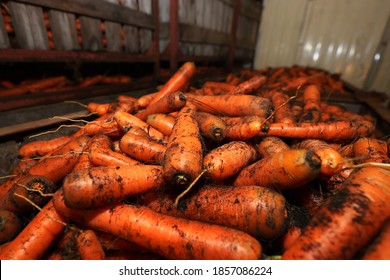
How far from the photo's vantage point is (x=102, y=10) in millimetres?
3033

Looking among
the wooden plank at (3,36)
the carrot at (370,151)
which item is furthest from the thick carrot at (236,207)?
the wooden plank at (3,36)

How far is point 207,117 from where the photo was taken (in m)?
1.77

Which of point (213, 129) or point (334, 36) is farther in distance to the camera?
point (334, 36)

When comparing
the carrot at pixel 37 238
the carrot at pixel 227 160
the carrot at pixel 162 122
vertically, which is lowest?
the carrot at pixel 37 238

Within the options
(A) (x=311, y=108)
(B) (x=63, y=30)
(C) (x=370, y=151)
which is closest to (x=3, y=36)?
(B) (x=63, y=30)

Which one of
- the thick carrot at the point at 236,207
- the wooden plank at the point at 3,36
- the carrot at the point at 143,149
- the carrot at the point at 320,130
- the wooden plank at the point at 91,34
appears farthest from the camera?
the wooden plank at the point at 91,34

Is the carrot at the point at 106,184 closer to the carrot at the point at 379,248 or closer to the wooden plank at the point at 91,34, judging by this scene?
the carrot at the point at 379,248

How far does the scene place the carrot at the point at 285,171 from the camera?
3.67ft

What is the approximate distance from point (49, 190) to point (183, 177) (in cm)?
111

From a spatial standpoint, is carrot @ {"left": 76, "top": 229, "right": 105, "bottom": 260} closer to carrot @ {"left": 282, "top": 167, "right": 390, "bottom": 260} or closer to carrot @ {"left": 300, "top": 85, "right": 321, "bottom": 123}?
carrot @ {"left": 282, "top": 167, "right": 390, "bottom": 260}

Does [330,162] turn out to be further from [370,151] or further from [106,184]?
[106,184]

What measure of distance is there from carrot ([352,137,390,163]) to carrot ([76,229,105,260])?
76.9 inches

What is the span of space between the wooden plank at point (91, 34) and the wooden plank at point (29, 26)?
0.52 m

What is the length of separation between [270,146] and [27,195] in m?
1.94
